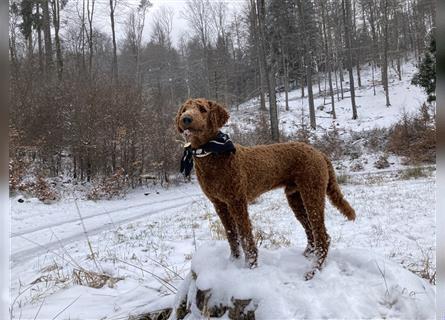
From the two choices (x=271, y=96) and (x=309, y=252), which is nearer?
(x=309, y=252)

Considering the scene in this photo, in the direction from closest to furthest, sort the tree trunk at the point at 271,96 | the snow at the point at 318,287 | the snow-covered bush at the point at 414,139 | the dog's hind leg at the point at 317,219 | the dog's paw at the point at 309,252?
the snow at the point at 318,287 → the dog's hind leg at the point at 317,219 → the dog's paw at the point at 309,252 → the tree trunk at the point at 271,96 → the snow-covered bush at the point at 414,139

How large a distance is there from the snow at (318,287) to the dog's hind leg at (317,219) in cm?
11

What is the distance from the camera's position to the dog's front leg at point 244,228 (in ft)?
10.2

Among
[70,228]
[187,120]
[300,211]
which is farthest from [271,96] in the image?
[187,120]

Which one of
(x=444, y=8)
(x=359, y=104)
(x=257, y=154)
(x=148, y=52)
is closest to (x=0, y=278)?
(x=444, y=8)

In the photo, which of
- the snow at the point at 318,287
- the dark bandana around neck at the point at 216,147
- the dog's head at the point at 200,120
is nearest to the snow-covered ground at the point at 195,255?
the snow at the point at 318,287

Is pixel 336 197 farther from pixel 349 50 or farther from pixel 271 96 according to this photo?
pixel 349 50

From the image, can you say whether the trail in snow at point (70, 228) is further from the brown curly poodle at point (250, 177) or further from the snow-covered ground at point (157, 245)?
the brown curly poodle at point (250, 177)

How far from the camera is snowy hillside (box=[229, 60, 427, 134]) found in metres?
26.9

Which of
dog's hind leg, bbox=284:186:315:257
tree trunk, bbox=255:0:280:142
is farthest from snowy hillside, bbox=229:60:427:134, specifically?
dog's hind leg, bbox=284:186:315:257

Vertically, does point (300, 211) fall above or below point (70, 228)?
above

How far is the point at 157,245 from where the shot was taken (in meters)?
6.76

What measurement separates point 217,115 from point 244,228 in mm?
960

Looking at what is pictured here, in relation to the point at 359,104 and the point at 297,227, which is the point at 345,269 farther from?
the point at 359,104
